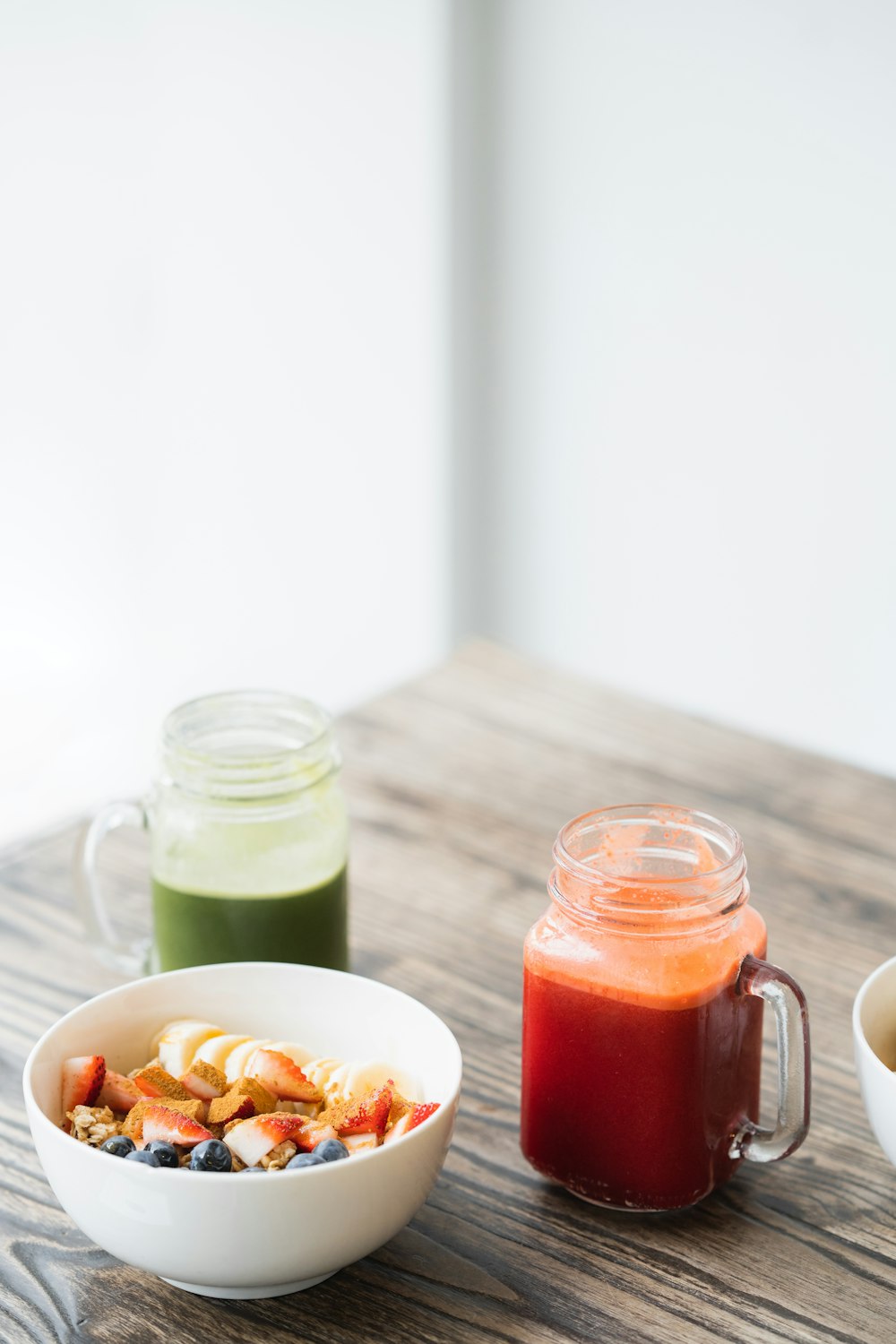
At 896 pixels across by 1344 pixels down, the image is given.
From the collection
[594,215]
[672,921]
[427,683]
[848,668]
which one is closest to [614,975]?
[672,921]

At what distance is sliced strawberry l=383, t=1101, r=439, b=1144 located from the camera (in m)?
0.69

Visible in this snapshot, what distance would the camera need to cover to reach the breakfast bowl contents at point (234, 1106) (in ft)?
2.22

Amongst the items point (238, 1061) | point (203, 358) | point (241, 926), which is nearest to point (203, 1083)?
point (238, 1061)

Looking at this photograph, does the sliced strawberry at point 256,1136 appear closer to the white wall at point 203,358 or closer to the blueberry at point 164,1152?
the blueberry at point 164,1152

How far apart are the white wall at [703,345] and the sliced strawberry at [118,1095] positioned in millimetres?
1937

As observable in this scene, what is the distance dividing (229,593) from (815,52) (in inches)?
53.3

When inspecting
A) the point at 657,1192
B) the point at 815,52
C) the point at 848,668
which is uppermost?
the point at 815,52

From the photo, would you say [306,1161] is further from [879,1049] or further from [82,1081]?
[879,1049]

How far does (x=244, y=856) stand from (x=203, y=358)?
1.77 meters

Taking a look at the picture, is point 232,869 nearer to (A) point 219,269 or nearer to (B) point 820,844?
(B) point 820,844

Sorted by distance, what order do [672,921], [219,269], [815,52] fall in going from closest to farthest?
[672,921] → [815,52] → [219,269]

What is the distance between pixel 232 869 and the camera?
90cm

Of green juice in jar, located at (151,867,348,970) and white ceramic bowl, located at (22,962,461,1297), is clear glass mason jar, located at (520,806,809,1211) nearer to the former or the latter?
white ceramic bowl, located at (22,962,461,1297)

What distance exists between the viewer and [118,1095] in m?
0.73
